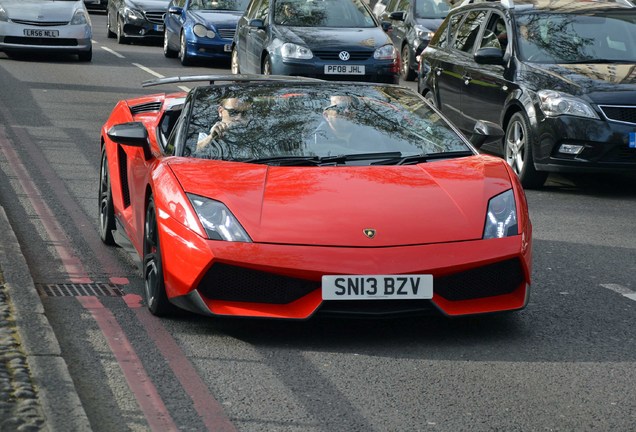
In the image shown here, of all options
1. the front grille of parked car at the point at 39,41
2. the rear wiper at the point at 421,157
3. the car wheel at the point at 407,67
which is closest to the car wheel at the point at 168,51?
the front grille of parked car at the point at 39,41

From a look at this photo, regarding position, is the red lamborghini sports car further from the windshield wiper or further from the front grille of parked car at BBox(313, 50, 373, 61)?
the front grille of parked car at BBox(313, 50, 373, 61)

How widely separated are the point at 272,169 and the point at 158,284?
840 mm

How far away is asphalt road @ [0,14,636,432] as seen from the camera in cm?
561

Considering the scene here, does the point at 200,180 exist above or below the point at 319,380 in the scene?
above

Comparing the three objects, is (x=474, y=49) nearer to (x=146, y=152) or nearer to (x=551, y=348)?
(x=146, y=152)

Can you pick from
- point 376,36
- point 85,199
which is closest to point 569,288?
point 85,199

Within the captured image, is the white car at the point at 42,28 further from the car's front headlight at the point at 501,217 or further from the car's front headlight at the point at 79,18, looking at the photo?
the car's front headlight at the point at 501,217

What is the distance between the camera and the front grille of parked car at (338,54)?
19938 mm

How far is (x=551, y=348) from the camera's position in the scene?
22.2ft

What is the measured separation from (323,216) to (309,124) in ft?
3.85

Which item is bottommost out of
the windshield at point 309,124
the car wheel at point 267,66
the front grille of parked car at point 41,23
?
the front grille of parked car at point 41,23

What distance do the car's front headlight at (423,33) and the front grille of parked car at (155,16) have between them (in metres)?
8.23

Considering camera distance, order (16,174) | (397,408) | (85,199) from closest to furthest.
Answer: (397,408) → (85,199) → (16,174)

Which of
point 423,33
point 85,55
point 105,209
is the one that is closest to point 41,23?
Answer: point 85,55
